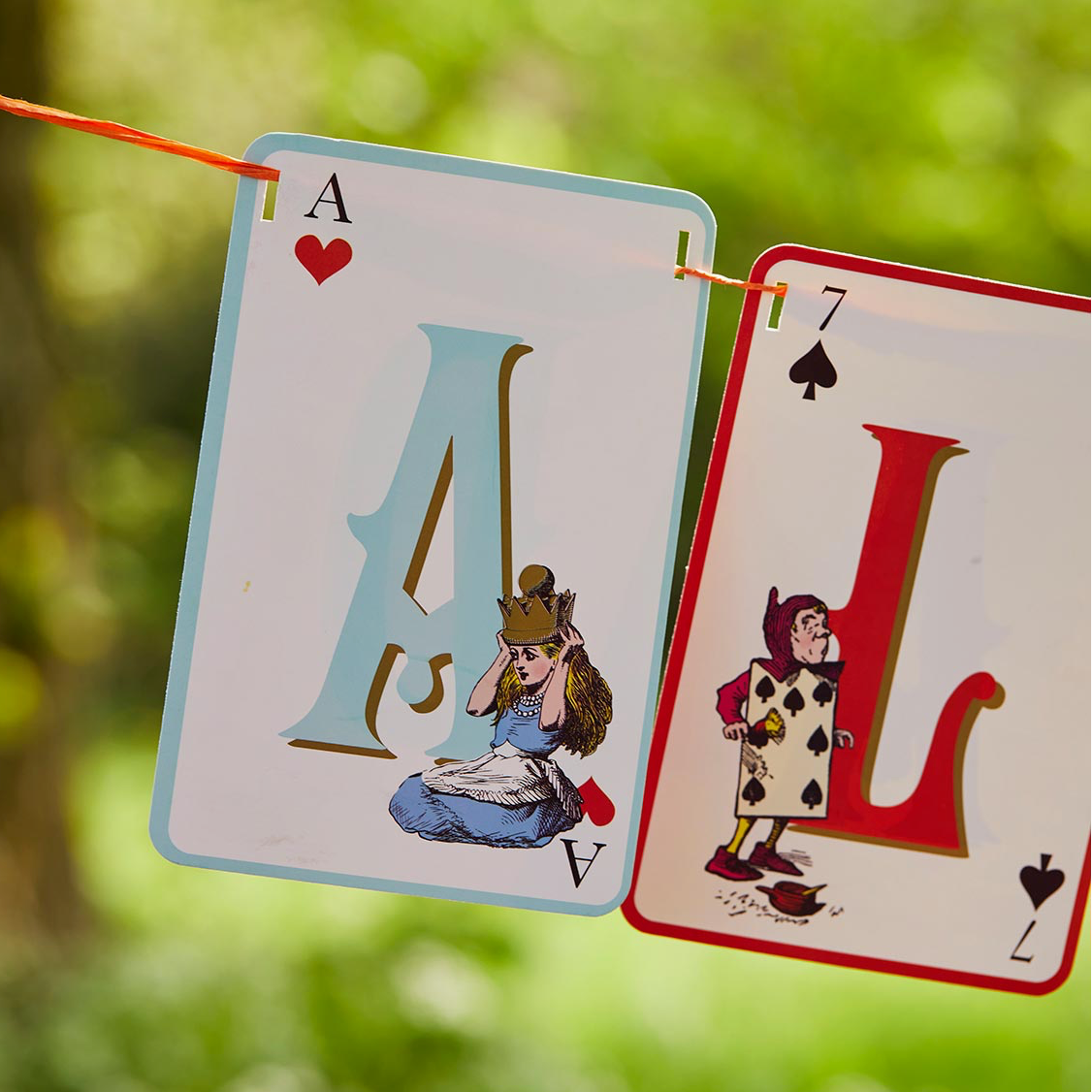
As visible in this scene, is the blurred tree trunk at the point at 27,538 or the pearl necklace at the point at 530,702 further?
the blurred tree trunk at the point at 27,538

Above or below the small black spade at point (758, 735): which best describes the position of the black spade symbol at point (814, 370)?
above

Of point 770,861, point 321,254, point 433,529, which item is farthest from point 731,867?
point 321,254

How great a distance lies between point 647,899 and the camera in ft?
2.78

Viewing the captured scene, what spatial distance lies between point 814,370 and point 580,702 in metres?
0.30

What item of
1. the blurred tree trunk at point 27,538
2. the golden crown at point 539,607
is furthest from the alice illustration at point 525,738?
the blurred tree trunk at point 27,538

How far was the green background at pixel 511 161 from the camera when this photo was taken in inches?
92.7

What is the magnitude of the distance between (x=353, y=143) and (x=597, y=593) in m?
0.35

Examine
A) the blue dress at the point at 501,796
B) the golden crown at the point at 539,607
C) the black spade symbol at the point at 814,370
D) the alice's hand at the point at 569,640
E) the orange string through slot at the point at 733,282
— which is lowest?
the blue dress at the point at 501,796

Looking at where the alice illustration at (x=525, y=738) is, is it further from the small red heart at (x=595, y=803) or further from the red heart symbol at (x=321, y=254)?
the red heart symbol at (x=321, y=254)

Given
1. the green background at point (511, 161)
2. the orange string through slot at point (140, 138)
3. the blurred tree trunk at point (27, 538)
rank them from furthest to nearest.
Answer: the green background at point (511, 161)
the blurred tree trunk at point (27, 538)
the orange string through slot at point (140, 138)

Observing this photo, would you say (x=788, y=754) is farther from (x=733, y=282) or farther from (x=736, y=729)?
(x=733, y=282)

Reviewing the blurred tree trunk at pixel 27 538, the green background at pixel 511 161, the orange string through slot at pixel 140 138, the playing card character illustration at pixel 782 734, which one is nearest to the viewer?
the orange string through slot at pixel 140 138

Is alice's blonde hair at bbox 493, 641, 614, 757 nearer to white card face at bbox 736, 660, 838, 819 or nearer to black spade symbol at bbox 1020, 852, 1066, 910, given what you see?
white card face at bbox 736, 660, 838, 819

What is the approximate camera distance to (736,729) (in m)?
0.84
